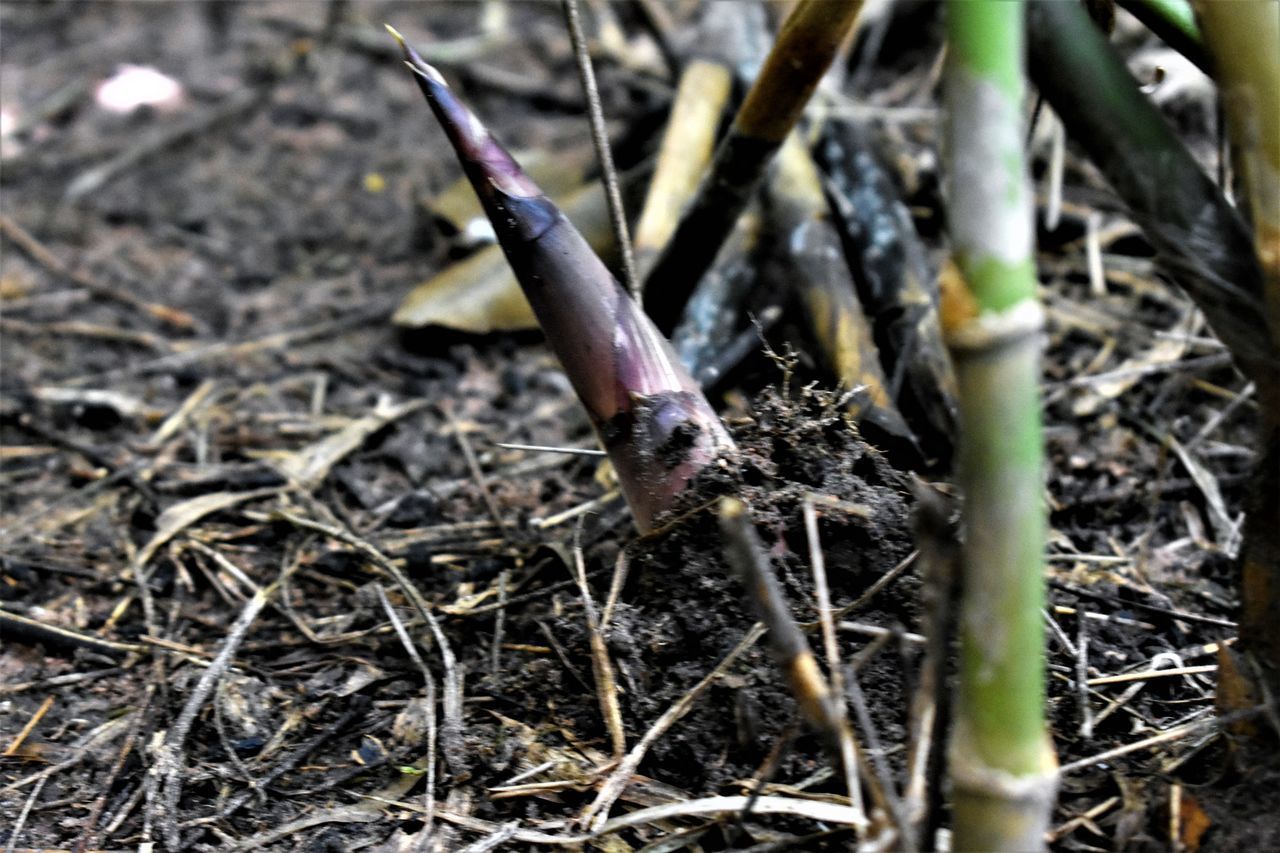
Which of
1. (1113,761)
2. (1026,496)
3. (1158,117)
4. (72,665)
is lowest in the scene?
(72,665)

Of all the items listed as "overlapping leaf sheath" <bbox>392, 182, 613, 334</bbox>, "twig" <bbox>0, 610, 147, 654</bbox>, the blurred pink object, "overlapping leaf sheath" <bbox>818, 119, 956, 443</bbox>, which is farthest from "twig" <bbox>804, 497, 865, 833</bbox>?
the blurred pink object

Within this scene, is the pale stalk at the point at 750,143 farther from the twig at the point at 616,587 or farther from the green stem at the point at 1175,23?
the twig at the point at 616,587

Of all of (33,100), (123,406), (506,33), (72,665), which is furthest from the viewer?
(506,33)

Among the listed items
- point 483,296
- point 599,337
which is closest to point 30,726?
point 599,337

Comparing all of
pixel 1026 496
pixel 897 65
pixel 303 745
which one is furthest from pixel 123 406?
pixel 897 65

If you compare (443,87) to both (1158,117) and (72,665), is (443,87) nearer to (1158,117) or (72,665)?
(1158,117)

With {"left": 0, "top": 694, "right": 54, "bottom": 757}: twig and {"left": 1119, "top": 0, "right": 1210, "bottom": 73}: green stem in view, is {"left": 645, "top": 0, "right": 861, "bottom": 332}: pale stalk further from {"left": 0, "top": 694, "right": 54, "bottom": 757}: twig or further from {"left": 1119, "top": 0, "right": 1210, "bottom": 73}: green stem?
{"left": 0, "top": 694, "right": 54, "bottom": 757}: twig
